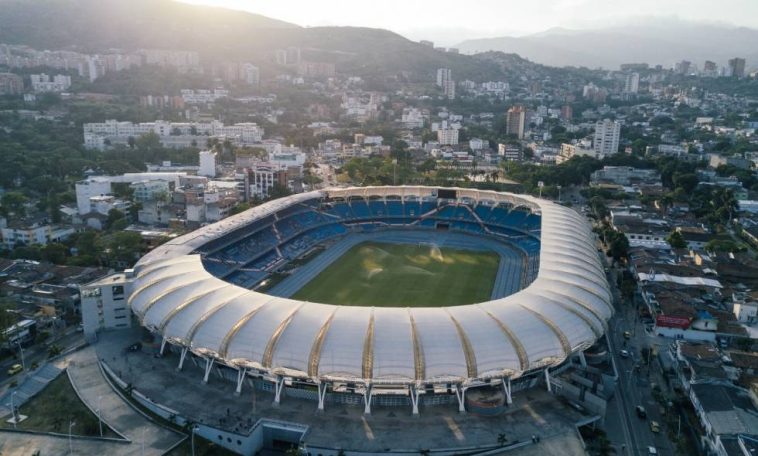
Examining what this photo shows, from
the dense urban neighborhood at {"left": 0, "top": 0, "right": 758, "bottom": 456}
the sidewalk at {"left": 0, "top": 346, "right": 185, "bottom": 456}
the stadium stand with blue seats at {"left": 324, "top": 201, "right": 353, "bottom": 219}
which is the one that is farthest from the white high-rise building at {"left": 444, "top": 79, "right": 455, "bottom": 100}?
the sidewalk at {"left": 0, "top": 346, "right": 185, "bottom": 456}

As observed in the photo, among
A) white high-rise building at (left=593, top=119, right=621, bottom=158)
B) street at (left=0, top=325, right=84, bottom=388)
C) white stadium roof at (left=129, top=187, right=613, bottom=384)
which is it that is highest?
white high-rise building at (left=593, top=119, right=621, bottom=158)

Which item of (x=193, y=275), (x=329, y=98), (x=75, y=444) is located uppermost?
(x=329, y=98)

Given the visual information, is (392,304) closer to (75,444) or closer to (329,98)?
(75,444)

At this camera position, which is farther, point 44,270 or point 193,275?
point 44,270

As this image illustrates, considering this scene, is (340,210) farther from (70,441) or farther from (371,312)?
(70,441)

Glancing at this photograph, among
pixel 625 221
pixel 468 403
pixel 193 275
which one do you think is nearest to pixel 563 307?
pixel 468 403

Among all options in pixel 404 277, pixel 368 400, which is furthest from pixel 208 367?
pixel 404 277

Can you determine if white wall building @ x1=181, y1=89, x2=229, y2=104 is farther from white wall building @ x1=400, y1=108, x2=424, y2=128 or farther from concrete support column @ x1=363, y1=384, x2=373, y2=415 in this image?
concrete support column @ x1=363, y1=384, x2=373, y2=415
